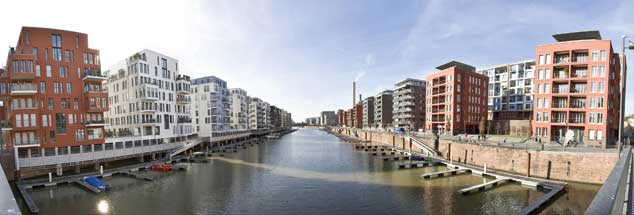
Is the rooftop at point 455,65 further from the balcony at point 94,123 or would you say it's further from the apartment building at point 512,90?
the balcony at point 94,123

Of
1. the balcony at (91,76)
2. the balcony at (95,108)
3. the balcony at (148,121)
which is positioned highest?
the balcony at (91,76)

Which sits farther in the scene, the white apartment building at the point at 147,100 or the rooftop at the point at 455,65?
the rooftop at the point at 455,65

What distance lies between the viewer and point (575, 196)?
31.3m

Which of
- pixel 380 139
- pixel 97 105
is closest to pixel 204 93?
pixel 97 105

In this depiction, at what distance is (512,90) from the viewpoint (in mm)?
92062

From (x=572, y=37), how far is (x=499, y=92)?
46529mm

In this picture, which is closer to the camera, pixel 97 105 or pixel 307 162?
pixel 97 105

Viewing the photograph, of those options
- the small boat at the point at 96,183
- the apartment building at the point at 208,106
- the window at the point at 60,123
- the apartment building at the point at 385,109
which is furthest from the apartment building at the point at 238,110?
the small boat at the point at 96,183

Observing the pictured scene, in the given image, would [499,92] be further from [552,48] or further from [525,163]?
[525,163]

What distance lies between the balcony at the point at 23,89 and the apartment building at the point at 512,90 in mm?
118378

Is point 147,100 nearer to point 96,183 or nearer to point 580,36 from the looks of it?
point 96,183

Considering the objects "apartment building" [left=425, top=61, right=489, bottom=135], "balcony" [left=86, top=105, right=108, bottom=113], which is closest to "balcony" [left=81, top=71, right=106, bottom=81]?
"balcony" [left=86, top=105, right=108, bottom=113]

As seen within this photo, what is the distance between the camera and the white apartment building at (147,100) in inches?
2414

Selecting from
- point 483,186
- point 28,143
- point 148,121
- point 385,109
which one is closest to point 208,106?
point 148,121
